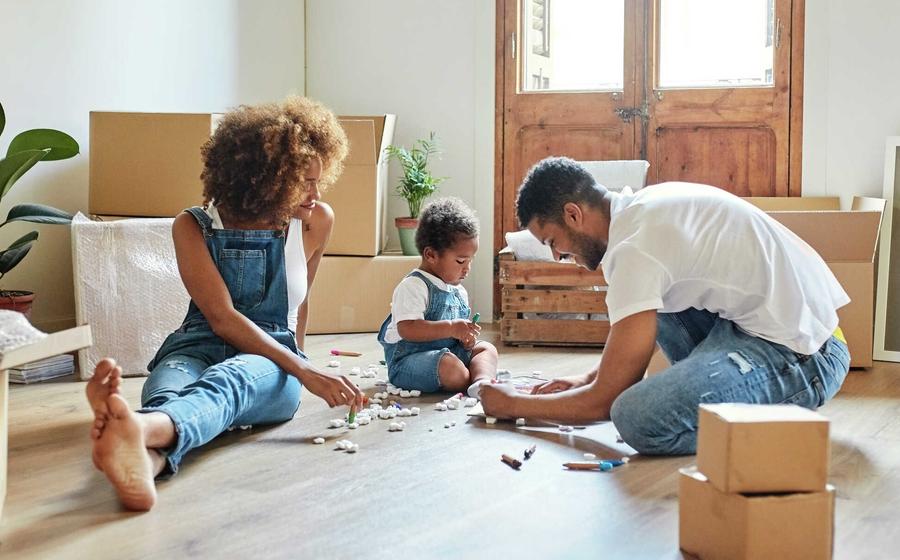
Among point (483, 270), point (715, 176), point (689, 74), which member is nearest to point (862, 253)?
point (715, 176)

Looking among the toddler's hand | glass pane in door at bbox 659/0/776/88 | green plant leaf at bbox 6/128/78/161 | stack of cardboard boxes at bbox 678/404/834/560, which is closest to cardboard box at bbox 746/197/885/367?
glass pane in door at bbox 659/0/776/88

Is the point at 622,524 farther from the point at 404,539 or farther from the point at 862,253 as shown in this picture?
the point at 862,253

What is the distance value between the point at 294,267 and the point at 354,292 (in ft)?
5.66

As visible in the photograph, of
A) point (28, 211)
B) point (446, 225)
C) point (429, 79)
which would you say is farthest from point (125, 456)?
point (429, 79)

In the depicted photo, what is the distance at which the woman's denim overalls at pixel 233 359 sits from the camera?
7.10ft

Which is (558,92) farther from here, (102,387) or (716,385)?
(102,387)

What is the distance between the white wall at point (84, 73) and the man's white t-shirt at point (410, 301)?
4.84ft

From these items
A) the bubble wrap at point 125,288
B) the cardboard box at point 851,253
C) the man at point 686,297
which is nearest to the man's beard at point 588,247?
the man at point 686,297

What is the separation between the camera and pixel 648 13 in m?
4.56

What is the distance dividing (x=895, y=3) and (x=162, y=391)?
3406 millimetres

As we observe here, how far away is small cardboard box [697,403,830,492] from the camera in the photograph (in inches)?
61.9

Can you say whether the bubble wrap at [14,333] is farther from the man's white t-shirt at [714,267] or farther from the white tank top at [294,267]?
the man's white t-shirt at [714,267]

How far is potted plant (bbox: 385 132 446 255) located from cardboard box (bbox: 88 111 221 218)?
107cm

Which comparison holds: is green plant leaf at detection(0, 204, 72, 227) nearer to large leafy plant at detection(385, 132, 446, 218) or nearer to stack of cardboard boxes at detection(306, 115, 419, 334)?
stack of cardboard boxes at detection(306, 115, 419, 334)
